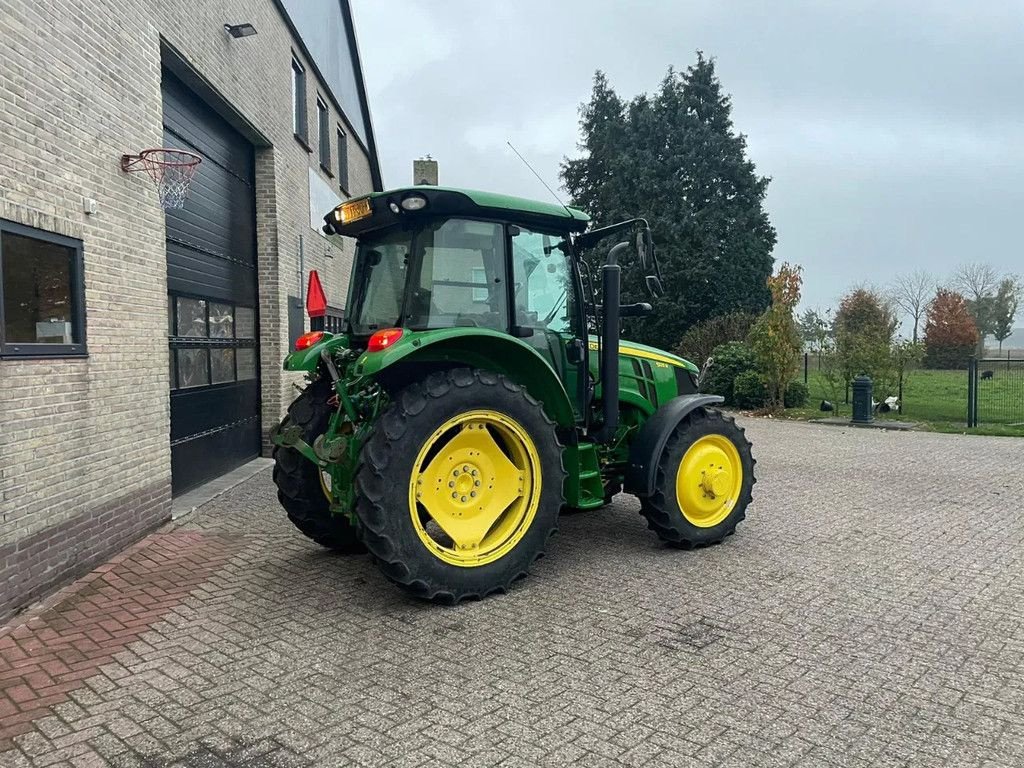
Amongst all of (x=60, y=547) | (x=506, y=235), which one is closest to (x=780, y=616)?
(x=506, y=235)

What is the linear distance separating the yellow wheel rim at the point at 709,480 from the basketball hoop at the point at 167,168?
4.36 metres

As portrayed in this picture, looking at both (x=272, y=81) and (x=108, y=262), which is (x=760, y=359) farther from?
(x=108, y=262)

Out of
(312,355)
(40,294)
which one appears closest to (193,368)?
(40,294)

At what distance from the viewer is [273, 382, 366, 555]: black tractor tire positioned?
5160 mm

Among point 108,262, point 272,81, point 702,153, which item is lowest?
point 108,262

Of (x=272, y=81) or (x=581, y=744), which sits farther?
(x=272, y=81)

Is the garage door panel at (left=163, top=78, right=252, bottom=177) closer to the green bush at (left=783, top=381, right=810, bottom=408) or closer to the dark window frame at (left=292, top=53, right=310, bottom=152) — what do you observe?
the dark window frame at (left=292, top=53, right=310, bottom=152)

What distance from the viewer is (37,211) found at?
4551 mm

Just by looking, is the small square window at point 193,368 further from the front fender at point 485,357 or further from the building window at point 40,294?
the front fender at point 485,357

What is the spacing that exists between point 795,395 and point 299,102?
39.2 ft

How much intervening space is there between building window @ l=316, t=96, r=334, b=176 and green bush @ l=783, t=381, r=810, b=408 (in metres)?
10.8

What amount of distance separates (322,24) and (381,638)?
41.3 ft

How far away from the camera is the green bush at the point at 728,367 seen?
57.7 ft

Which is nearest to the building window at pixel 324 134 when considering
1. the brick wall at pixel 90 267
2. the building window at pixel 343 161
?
the building window at pixel 343 161
